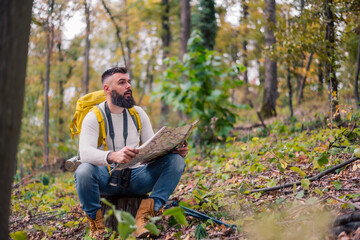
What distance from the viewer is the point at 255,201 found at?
3.24 meters

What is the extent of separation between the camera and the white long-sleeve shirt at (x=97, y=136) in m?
2.91

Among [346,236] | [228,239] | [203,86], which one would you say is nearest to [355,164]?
[346,236]

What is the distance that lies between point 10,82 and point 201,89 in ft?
19.8

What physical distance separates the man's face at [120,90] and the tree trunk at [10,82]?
1739 mm

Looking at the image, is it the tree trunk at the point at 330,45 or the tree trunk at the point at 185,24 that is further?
the tree trunk at the point at 185,24

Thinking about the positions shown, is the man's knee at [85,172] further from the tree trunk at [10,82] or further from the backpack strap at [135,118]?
the tree trunk at [10,82]

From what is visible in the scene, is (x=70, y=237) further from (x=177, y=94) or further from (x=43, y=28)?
(x=43, y=28)

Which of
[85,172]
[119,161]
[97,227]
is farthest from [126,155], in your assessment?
[97,227]

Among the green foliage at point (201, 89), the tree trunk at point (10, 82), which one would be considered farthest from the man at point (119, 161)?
the green foliage at point (201, 89)

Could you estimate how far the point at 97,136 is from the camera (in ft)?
10.2

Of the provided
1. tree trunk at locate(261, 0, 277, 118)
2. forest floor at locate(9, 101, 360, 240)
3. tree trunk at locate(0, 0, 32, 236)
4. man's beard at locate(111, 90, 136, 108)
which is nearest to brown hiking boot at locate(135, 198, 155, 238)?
forest floor at locate(9, 101, 360, 240)

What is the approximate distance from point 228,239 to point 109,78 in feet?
6.61

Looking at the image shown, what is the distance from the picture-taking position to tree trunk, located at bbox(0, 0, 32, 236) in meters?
1.44

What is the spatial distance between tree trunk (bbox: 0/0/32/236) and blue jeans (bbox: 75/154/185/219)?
4.46ft
